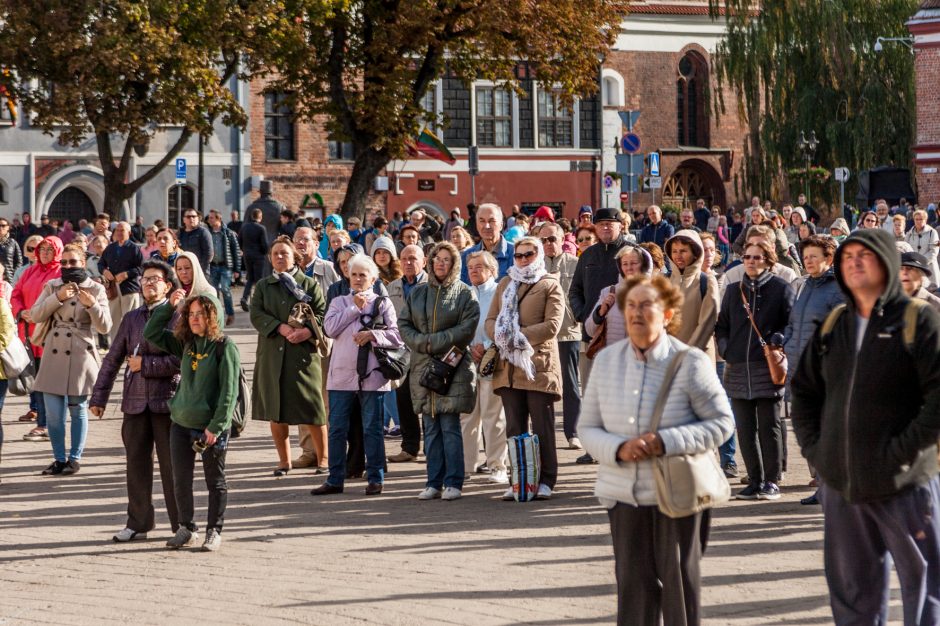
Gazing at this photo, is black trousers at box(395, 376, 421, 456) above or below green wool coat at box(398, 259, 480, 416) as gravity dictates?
below

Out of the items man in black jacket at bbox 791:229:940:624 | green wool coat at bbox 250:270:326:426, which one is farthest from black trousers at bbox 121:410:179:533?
man in black jacket at bbox 791:229:940:624

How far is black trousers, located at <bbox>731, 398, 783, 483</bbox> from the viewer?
11633mm

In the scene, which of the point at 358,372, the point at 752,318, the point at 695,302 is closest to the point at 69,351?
the point at 358,372

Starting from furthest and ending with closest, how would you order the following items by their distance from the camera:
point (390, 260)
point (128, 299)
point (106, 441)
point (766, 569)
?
point (128, 299)
point (106, 441)
point (390, 260)
point (766, 569)

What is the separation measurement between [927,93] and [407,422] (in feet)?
120

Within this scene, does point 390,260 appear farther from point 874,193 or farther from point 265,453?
point 874,193

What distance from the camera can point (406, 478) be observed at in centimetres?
1288

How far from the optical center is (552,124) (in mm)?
58500

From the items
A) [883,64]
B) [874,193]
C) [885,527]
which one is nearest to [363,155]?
[874,193]

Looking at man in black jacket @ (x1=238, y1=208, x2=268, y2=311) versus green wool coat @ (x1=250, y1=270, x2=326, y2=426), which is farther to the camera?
man in black jacket @ (x1=238, y1=208, x2=268, y2=311)

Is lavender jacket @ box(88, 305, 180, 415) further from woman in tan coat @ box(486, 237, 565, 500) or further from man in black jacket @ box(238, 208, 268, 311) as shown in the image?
man in black jacket @ box(238, 208, 268, 311)

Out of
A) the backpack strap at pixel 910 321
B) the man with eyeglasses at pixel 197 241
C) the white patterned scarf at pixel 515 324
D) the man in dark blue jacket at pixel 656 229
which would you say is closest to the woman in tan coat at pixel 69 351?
the white patterned scarf at pixel 515 324

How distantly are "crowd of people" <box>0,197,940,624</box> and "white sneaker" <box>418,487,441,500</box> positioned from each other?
0.5 inches

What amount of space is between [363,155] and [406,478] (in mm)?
22704
